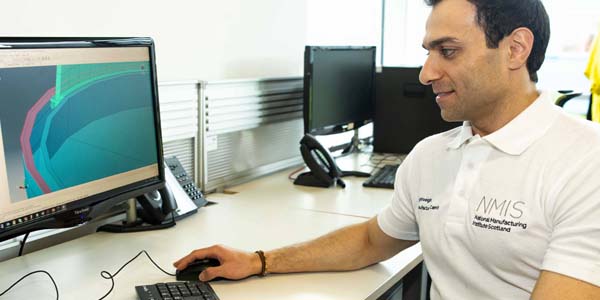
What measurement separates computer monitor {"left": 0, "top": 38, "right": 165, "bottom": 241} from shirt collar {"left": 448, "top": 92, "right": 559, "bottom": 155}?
81cm

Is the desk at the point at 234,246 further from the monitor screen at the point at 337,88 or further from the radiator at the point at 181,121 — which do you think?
the monitor screen at the point at 337,88

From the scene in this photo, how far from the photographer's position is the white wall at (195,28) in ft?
5.66

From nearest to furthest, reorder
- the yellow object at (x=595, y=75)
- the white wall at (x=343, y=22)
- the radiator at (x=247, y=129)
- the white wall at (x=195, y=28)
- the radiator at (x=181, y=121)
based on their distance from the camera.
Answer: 1. the white wall at (x=195, y=28)
2. the radiator at (x=181, y=121)
3. the radiator at (x=247, y=129)
4. the white wall at (x=343, y=22)
5. the yellow object at (x=595, y=75)

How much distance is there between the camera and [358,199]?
2.21 metres

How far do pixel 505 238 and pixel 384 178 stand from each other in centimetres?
115

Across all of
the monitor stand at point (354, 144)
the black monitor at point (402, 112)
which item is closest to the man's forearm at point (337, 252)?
the black monitor at point (402, 112)

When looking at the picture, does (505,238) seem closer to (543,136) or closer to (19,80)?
(543,136)

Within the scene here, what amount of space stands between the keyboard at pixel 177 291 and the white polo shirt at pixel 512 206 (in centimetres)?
50

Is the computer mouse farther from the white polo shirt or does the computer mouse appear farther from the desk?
the white polo shirt

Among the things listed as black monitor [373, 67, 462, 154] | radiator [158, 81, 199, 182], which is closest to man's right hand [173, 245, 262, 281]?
radiator [158, 81, 199, 182]

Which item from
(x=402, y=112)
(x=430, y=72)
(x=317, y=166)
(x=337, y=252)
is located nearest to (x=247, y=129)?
(x=317, y=166)

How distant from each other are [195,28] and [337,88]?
65 cm

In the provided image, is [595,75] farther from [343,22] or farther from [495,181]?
[495,181]

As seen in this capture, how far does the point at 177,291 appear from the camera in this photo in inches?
51.9
